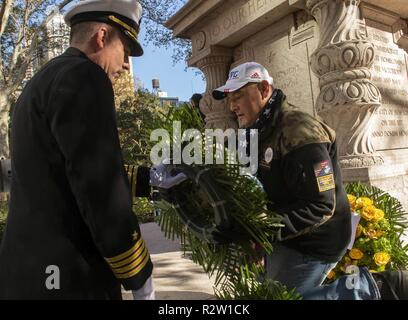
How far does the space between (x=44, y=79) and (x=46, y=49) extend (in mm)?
15029

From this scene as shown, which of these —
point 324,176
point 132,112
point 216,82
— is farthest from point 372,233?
point 132,112

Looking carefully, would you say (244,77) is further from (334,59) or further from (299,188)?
(334,59)

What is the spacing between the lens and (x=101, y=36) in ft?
5.42

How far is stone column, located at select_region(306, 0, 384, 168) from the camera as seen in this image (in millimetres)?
4305

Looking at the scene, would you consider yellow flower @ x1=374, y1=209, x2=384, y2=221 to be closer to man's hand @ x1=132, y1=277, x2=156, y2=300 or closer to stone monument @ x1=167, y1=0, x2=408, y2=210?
stone monument @ x1=167, y1=0, x2=408, y2=210

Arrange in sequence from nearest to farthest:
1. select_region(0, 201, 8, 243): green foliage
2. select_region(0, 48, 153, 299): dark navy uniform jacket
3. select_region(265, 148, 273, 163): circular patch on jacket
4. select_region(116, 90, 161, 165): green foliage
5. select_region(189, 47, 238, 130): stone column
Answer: select_region(0, 48, 153, 299): dark navy uniform jacket < select_region(265, 148, 273, 163): circular patch on jacket < select_region(189, 47, 238, 130): stone column < select_region(0, 201, 8, 243): green foliage < select_region(116, 90, 161, 165): green foliage

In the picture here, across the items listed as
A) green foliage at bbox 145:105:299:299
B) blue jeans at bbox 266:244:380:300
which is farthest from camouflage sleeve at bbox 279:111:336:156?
blue jeans at bbox 266:244:380:300

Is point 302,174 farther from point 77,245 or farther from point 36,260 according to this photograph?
point 36,260

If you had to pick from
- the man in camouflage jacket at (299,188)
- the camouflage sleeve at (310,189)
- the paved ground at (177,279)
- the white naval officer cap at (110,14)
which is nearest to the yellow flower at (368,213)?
the man in camouflage jacket at (299,188)

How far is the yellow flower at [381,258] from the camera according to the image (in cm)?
263

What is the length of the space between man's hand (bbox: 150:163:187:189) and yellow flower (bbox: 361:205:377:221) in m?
1.75

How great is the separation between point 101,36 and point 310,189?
1293 mm

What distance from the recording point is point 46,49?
14.7 m

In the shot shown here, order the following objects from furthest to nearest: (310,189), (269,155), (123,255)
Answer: (269,155) < (310,189) < (123,255)
